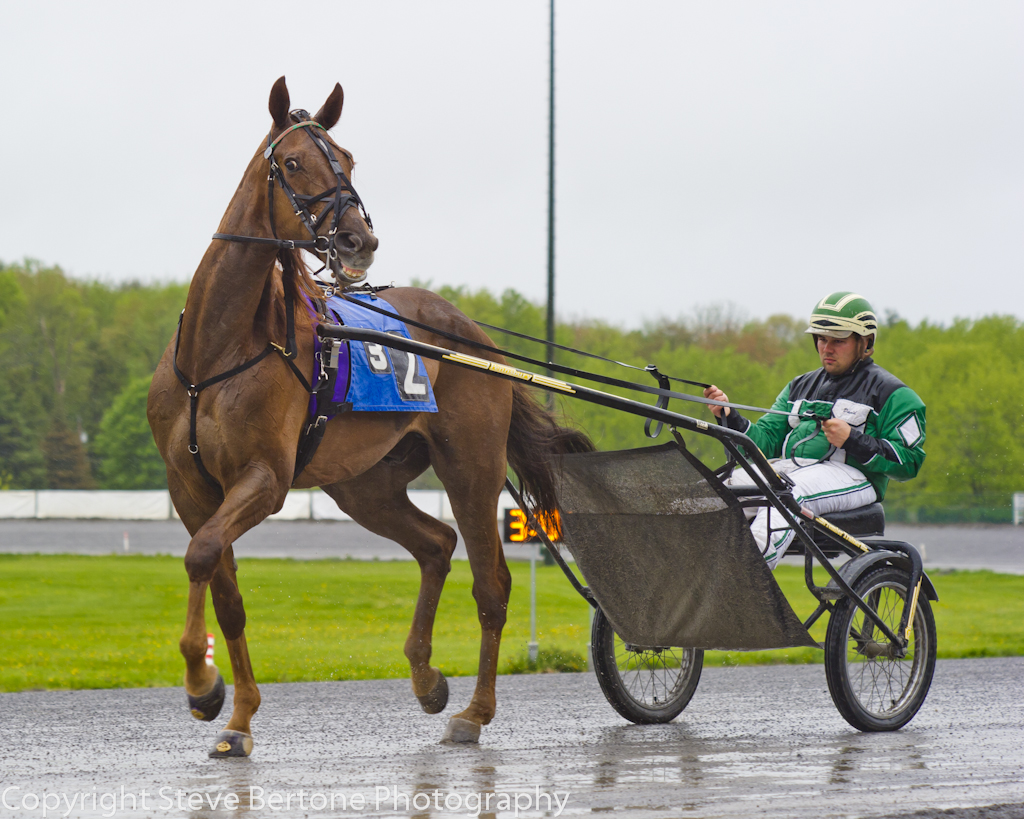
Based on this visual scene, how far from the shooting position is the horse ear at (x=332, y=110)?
486cm

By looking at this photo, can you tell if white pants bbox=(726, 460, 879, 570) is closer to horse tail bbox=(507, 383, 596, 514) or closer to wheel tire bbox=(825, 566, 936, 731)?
wheel tire bbox=(825, 566, 936, 731)

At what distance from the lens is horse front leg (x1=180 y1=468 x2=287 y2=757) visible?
4.21 metres

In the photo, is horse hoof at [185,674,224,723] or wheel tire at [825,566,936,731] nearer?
horse hoof at [185,674,224,723]

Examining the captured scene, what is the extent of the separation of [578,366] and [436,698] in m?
17.3

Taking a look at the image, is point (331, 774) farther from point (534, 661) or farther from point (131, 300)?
point (131, 300)

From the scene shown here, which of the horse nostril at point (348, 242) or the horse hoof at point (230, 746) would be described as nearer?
the horse nostril at point (348, 242)

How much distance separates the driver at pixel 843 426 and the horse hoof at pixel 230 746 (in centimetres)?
229

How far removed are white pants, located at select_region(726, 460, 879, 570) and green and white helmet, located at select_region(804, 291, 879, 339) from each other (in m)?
0.62

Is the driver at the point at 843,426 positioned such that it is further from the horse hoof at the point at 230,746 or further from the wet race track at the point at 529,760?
the horse hoof at the point at 230,746

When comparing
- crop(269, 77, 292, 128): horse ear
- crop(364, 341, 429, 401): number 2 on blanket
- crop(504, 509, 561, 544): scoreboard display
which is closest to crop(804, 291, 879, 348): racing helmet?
crop(364, 341, 429, 401): number 2 on blanket

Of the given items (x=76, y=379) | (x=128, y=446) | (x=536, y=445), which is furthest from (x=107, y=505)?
(x=536, y=445)

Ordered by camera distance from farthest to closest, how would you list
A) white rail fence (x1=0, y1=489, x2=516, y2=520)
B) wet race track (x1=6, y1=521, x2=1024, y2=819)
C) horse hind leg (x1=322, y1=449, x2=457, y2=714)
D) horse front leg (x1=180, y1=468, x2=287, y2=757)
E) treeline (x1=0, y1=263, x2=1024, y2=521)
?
white rail fence (x1=0, y1=489, x2=516, y2=520)
treeline (x1=0, y1=263, x2=1024, y2=521)
horse hind leg (x1=322, y1=449, x2=457, y2=714)
horse front leg (x1=180, y1=468, x2=287, y2=757)
wet race track (x1=6, y1=521, x2=1024, y2=819)

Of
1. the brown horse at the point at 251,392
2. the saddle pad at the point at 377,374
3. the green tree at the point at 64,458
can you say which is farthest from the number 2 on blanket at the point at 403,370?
the green tree at the point at 64,458

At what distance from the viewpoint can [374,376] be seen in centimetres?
515
